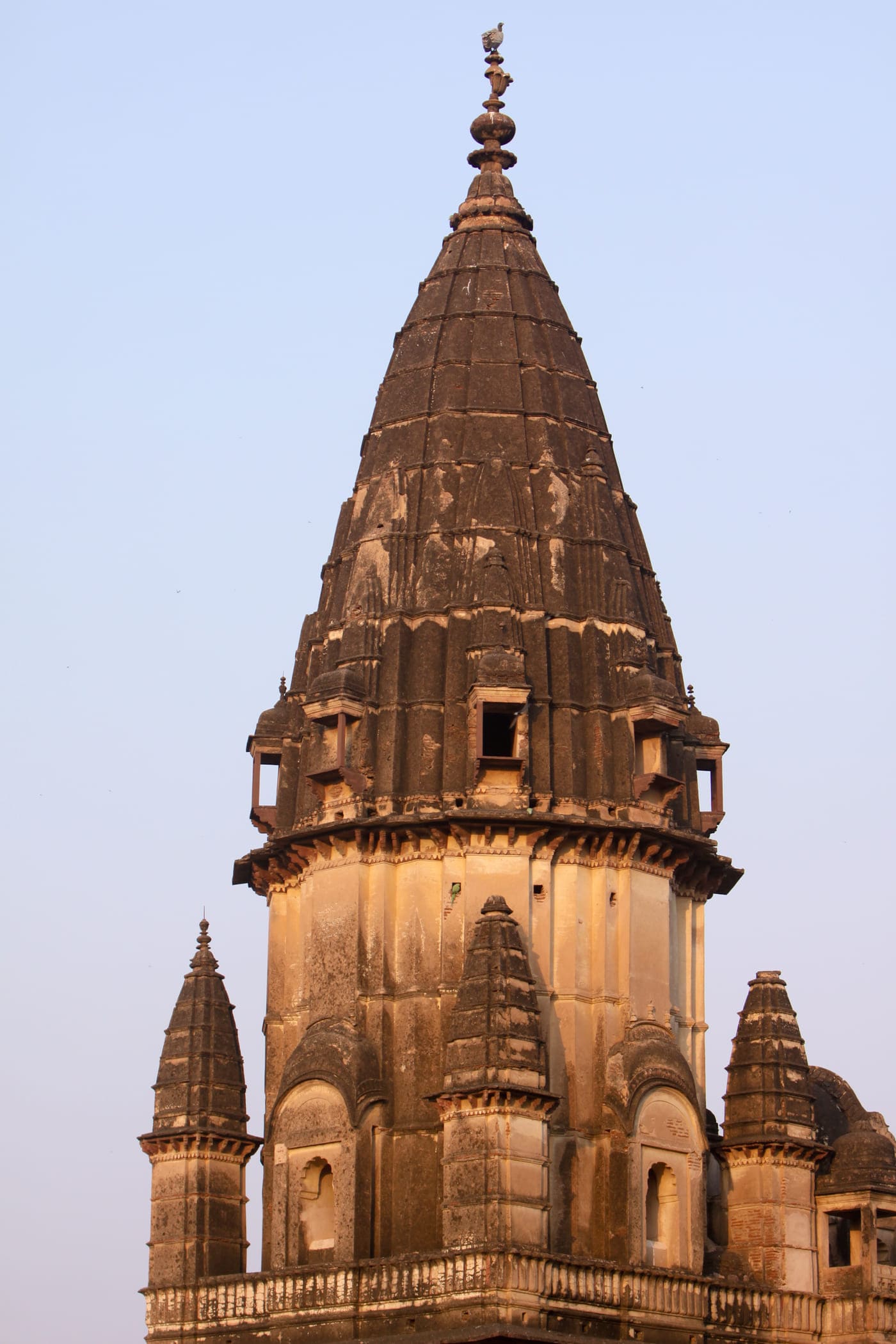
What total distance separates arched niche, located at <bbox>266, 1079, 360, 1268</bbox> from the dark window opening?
723cm

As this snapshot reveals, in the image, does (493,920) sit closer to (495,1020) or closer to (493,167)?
(495,1020)

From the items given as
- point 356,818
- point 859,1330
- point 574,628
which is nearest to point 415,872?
point 356,818

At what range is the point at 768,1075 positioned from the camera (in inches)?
1766

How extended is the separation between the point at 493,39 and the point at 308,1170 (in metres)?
18.2

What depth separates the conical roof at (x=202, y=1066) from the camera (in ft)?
146

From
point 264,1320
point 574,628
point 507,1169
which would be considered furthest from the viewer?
point 574,628

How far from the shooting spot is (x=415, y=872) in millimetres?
44469

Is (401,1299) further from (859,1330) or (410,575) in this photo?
(410,575)

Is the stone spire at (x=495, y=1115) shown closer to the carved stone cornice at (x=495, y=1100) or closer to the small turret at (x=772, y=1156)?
the carved stone cornice at (x=495, y=1100)

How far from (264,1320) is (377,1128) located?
115 inches

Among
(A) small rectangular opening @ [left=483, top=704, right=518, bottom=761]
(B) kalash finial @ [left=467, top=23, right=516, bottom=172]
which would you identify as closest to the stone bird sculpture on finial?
(B) kalash finial @ [left=467, top=23, right=516, bottom=172]

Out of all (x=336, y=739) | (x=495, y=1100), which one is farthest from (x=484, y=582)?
(x=495, y=1100)

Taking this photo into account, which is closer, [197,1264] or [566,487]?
[197,1264]

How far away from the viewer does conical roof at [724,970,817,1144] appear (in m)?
44.5
